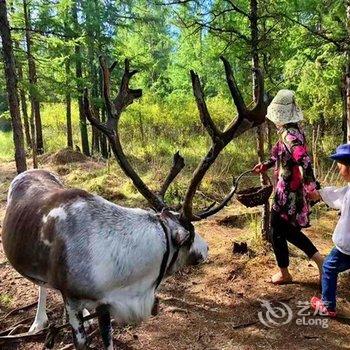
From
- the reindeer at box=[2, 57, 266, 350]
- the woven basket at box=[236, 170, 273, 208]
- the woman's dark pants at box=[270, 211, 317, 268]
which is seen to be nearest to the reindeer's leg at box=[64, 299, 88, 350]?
the reindeer at box=[2, 57, 266, 350]

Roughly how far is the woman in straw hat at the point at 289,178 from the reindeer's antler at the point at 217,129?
3.04ft

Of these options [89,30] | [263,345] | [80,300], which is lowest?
[263,345]

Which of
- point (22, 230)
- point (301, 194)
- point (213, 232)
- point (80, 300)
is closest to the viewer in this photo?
point (80, 300)

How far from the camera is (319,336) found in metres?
3.56

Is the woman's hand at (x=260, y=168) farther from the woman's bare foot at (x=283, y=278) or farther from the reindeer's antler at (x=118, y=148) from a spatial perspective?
the reindeer's antler at (x=118, y=148)

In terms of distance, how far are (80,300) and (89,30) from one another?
39.9 feet

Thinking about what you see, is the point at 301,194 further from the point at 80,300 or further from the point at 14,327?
the point at 14,327

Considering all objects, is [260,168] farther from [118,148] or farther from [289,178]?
[118,148]

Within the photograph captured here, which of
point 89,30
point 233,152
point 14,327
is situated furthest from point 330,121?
point 14,327

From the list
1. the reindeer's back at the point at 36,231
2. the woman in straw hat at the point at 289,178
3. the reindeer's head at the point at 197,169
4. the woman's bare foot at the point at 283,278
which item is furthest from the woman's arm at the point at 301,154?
the reindeer's back at the point at 36,231

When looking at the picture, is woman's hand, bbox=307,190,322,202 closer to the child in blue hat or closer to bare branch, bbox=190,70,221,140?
the child in blue hat

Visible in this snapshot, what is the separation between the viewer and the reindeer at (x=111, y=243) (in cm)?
285

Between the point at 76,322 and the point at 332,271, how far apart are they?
83.5 inches

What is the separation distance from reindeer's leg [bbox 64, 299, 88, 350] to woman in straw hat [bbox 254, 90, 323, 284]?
7.06ft
